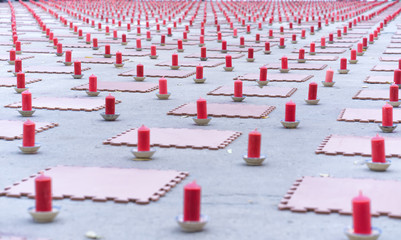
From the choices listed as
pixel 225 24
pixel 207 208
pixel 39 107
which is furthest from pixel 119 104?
pixel 225 24

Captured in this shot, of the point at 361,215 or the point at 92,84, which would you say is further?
the point at 92,84

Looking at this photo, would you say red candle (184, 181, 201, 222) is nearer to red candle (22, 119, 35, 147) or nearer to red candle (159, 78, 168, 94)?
red candle (22, 119, 35, 147)

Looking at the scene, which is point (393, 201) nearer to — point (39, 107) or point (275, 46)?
point (39, 107)

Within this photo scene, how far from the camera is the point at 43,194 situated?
6.42 m

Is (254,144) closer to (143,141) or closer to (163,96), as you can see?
(143,141)

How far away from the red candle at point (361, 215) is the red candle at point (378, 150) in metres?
2.44

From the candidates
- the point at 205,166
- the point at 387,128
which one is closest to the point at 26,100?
the point at 205,166

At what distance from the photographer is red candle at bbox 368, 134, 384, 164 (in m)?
8.19

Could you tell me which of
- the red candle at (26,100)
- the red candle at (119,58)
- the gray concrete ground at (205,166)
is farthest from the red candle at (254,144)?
the red candle at (119,58)

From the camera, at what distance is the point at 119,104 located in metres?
13.0

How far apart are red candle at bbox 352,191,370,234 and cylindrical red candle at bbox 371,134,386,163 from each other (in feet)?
7.99

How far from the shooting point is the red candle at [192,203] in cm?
614

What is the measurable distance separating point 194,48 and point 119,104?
11505 millimetres

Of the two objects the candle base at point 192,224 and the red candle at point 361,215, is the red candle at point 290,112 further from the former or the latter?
the red candle at point 361,215
